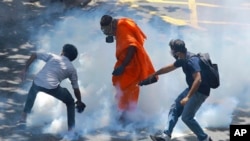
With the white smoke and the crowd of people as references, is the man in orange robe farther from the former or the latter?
the white smoke

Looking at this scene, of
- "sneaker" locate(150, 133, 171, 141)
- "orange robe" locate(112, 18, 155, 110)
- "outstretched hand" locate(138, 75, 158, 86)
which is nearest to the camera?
"sneaker" locate(150, 133, 171, 141)

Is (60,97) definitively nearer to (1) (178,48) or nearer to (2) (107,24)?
(2) (107,24)

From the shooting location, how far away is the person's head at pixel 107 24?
23.2 ft

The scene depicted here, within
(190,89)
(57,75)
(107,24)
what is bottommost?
(190,89)

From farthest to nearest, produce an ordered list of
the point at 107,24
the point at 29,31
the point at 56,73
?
the point at 29,31 < the point at 107,24 < the point at 56,73

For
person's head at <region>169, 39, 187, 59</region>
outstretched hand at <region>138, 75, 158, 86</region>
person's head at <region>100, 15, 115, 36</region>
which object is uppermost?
person's head at <region>100, 15, 115, 36</region>

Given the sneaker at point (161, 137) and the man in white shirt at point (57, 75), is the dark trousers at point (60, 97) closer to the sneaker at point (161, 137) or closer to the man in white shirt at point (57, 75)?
the man in white shirt at point (57, 75)

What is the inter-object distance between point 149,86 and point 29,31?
4035 millimetres

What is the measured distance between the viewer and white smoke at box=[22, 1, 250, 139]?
7441 mm

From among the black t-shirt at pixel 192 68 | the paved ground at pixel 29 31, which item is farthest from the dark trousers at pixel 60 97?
the black t-shirt at pixel 192 68

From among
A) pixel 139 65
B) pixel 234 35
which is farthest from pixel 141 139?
pixel 234 35

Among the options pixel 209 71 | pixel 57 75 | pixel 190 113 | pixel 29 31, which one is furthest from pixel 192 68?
pixel 29 31

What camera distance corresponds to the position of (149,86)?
25.6 ft

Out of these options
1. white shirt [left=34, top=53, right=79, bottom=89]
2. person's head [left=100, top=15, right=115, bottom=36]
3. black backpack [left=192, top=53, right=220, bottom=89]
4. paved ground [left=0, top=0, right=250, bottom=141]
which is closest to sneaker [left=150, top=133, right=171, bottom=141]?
paved ground [left=0, top=0, right=250, bottom=141]
